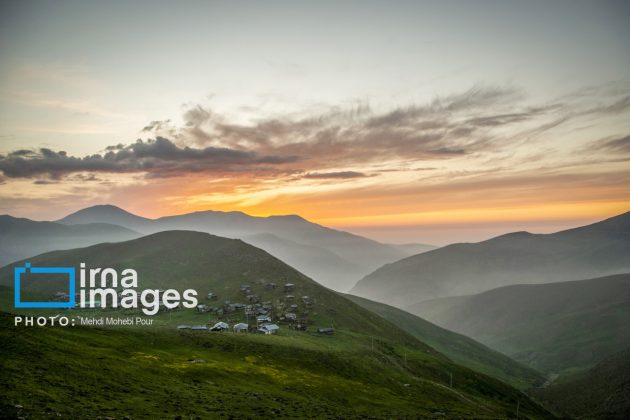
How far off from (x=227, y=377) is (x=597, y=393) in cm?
17273

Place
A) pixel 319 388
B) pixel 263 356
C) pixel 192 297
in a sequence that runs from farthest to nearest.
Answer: pixel 192 297 < pixel 263 356 < pixel 319 388

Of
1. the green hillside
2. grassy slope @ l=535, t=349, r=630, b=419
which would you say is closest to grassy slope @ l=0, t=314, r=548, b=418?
the green hillside

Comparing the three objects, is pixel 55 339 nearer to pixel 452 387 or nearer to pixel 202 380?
pixel 202 380

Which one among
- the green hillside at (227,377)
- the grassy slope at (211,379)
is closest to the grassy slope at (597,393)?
the green hillside at (227,377)

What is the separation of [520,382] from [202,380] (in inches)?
7937

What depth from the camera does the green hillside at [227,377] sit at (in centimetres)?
4084

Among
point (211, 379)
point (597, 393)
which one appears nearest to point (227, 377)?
point (211, 379)

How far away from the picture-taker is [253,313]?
15038 centimetres

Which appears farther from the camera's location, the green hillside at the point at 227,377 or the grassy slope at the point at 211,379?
the green hillside at the point at 227,377

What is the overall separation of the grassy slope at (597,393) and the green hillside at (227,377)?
101ft

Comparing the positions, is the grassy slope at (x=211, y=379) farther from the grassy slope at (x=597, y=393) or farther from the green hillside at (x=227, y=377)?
the grassy slope at (x=597, y=393)

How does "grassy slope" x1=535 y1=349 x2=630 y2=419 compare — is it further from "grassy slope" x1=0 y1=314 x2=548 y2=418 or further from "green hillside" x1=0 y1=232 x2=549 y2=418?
"grassy slope" x1=0 y1=314 x2=548 y2=418

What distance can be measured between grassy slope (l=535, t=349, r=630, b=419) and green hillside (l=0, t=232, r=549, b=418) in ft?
101

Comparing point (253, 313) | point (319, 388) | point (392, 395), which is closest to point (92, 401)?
point (319, 388)
